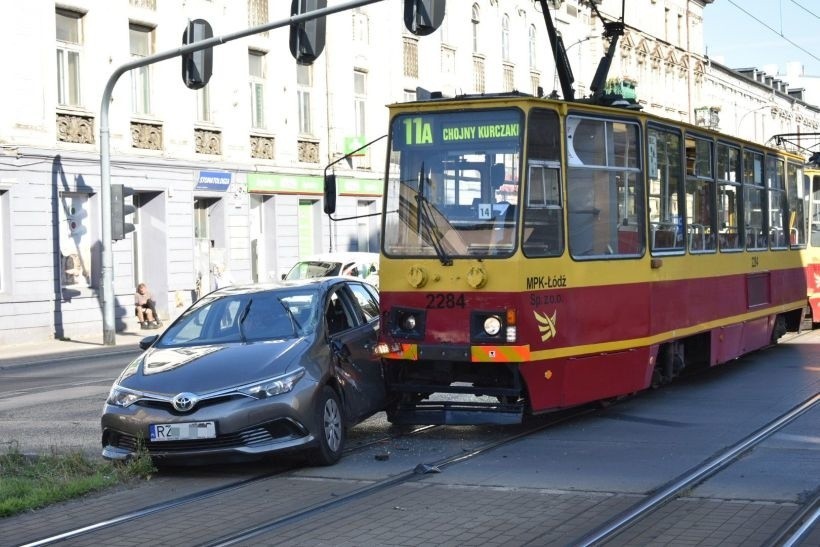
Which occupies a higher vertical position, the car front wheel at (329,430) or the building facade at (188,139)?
the building facade at (188,139)

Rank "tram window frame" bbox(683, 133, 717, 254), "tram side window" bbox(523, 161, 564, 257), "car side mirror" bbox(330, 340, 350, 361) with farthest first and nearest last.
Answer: "tram window frame" bbox(683, 133, 717, 254) → "tram side window" bbox(523, 161, 564, 257) → "car side mirror" bbox(330, 340, 350, 361)

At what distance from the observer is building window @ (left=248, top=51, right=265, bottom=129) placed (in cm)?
3767

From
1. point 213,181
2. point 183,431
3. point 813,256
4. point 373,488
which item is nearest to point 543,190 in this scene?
point 373,488

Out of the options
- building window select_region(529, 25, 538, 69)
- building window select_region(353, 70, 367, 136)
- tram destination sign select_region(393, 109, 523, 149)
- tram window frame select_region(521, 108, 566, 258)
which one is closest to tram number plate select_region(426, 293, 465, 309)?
tram window frame select_region(521, 108, 566, 258)

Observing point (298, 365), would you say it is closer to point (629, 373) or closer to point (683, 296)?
point (629, 373)

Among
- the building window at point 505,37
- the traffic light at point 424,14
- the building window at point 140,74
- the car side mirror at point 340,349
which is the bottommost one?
the car side mirror at point 340,349

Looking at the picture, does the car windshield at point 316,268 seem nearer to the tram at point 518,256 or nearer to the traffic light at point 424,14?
the traffic light at point 424,14

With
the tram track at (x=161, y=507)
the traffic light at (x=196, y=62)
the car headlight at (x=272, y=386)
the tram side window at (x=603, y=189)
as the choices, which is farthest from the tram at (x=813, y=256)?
the car headlight at (x=272, y=386)

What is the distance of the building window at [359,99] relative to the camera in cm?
4219

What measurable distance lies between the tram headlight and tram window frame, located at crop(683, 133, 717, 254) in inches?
163

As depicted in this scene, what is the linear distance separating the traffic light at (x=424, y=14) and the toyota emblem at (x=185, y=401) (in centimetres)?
966

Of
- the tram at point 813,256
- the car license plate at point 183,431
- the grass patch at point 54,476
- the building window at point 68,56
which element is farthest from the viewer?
the building window at point 68,56

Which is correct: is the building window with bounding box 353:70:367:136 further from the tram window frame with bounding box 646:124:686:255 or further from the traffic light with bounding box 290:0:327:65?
the tram window frame with bounding box 646:124:686:255

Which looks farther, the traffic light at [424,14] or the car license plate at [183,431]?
the traffic light at [424,14]
